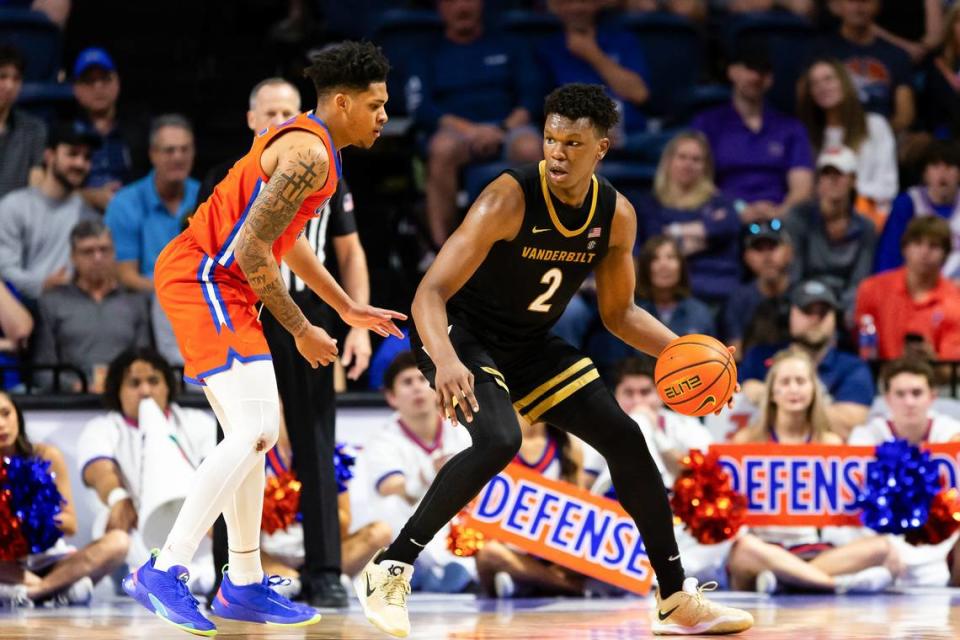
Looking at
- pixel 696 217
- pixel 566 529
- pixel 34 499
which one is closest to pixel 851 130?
pixel 696 217

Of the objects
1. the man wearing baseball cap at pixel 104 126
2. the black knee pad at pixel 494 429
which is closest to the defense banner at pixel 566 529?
the black knee pad at pixel 494 429

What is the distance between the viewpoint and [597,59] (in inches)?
404

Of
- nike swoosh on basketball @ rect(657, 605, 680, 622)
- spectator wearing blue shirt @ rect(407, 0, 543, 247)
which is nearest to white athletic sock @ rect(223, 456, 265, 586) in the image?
nike swoosh on basketball @ rect(657, 605, 680, 622)

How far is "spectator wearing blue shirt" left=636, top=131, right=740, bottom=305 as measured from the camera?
9.31 m

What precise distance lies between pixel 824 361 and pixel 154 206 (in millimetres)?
3662

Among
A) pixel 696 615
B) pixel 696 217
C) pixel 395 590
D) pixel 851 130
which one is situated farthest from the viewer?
pixel 851 130

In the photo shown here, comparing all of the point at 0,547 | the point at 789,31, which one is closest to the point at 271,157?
the point at 0,547

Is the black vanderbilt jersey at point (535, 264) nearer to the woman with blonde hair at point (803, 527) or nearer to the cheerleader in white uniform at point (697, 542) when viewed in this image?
the cheerleader in white uniform at point (697, 542)

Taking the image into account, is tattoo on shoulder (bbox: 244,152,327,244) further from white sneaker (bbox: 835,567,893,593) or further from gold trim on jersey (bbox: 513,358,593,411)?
white sneaker (bbox: 835,567,893,593)

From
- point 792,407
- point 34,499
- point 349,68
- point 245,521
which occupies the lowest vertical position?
point 34,499

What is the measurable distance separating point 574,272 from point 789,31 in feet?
20.2

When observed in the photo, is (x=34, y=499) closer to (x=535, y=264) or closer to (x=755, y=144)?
(x=535, y=264)

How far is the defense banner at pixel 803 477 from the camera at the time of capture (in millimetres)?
7312

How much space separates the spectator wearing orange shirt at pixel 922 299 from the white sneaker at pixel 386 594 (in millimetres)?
4316
